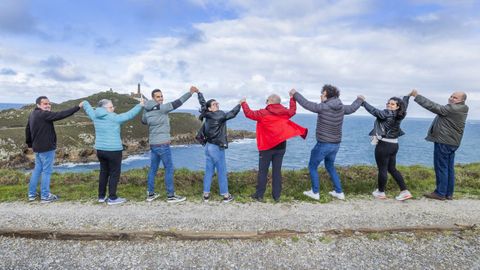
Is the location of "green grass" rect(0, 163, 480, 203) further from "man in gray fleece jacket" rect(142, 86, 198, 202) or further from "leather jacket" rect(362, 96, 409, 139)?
"leather jacket" rect(362, 96, 409, 139)

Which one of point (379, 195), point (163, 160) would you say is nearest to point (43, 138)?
point (163, 160)

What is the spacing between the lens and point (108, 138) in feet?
28.2

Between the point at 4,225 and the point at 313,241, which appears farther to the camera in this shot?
the point at 4,225

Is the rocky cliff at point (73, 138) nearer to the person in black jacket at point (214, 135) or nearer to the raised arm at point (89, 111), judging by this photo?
the raised arm at point (89, 111)

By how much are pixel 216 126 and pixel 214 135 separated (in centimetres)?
27

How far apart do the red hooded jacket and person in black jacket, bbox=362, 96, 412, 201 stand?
7.57 feet

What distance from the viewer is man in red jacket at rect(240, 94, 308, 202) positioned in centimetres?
902

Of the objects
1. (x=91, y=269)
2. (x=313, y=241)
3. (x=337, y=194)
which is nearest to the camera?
(x=91, y=269)

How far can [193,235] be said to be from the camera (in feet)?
22.2

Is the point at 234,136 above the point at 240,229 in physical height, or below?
below

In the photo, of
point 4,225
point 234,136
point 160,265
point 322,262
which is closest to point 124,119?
point 4,225

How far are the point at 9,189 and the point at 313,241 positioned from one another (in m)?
10.3

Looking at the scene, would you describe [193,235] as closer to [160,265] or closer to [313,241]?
[160,265]

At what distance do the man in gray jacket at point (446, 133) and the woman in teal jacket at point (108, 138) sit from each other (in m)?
8.48
